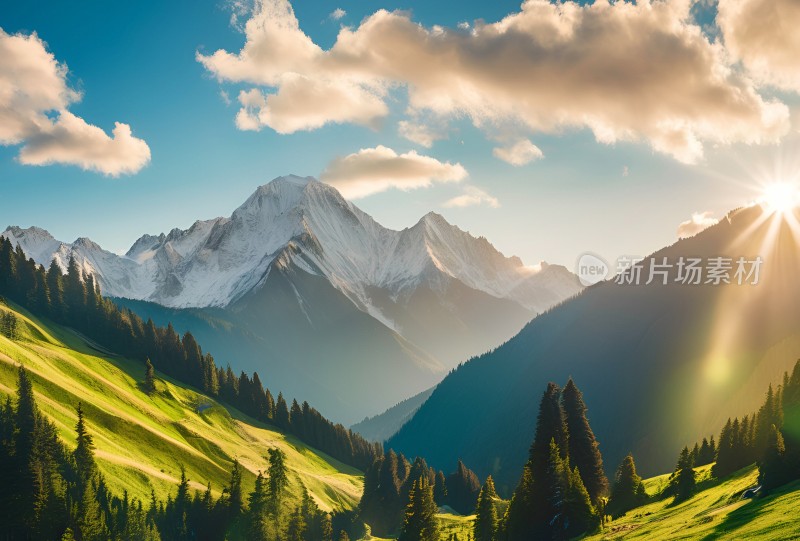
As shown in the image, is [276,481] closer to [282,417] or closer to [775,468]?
[775,468]

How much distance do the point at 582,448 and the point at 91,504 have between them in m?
59.8

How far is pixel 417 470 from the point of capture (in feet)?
470

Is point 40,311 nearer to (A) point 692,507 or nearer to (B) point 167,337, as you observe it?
(B) point 167,337

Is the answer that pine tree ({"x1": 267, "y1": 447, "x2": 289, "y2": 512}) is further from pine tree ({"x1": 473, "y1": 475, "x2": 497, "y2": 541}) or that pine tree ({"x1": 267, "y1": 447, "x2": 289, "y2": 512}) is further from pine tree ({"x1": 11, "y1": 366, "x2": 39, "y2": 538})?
pine tree ({"x1": 473, "y1": 475, "x2": 497, "y2": 541})

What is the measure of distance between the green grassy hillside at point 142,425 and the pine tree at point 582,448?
6622 centimetres

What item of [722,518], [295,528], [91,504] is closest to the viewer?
[722,518]

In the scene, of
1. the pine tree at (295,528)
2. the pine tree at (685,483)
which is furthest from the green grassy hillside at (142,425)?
the pine tree at (685,483)

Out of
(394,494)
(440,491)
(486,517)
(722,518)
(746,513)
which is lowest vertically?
(440,491)

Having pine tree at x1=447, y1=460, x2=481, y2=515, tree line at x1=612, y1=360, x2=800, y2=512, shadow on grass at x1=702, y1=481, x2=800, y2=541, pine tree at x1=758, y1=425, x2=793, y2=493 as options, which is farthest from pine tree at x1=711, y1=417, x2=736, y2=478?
pine tree at x1=447, y1=460, x2=481, y2=515

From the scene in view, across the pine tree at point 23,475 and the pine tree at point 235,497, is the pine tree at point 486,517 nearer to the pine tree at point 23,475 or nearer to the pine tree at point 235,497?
the pine tree at point 235,497

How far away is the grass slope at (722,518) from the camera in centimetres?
3391

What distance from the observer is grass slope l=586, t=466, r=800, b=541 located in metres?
33.9

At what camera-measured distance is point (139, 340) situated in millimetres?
184875

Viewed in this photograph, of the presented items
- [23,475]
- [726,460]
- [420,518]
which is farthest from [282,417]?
[726,460]
